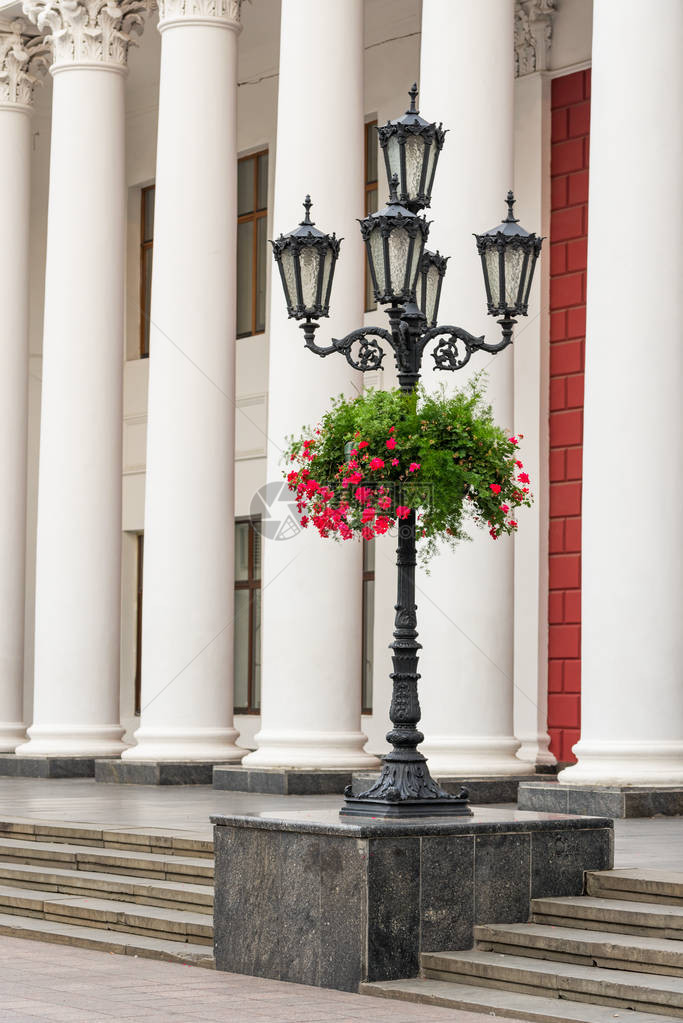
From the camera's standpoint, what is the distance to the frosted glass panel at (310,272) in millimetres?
11352

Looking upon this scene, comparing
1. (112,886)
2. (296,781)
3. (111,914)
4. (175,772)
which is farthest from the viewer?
(175,772)

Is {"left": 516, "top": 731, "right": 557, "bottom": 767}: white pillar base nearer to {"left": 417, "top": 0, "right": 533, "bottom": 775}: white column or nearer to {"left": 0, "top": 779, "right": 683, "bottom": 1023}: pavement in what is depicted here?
{"left": 417, "top": 0, "right": 533, "bottom": 775}: white column

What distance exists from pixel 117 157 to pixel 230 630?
270 inches

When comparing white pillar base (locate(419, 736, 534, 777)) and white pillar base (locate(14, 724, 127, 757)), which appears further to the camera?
white pillar base (locate(14, 724, 127, 757))

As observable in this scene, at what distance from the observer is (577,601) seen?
23016 mm

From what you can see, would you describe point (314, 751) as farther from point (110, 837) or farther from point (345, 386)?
point (110, 837)

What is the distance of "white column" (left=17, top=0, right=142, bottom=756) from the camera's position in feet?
76.1

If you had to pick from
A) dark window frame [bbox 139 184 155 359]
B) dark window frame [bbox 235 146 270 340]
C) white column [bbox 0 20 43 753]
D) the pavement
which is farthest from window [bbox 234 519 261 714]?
the pavement

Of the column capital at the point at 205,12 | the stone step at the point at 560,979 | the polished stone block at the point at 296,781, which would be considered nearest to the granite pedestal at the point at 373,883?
the stone step at the point at 560,979

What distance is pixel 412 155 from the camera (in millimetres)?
11352

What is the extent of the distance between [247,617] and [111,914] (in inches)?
659

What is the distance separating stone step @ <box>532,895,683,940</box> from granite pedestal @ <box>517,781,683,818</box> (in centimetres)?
389

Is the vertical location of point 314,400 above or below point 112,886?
above

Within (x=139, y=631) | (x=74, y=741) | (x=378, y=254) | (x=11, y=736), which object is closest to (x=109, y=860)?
(x=378, y=254)
